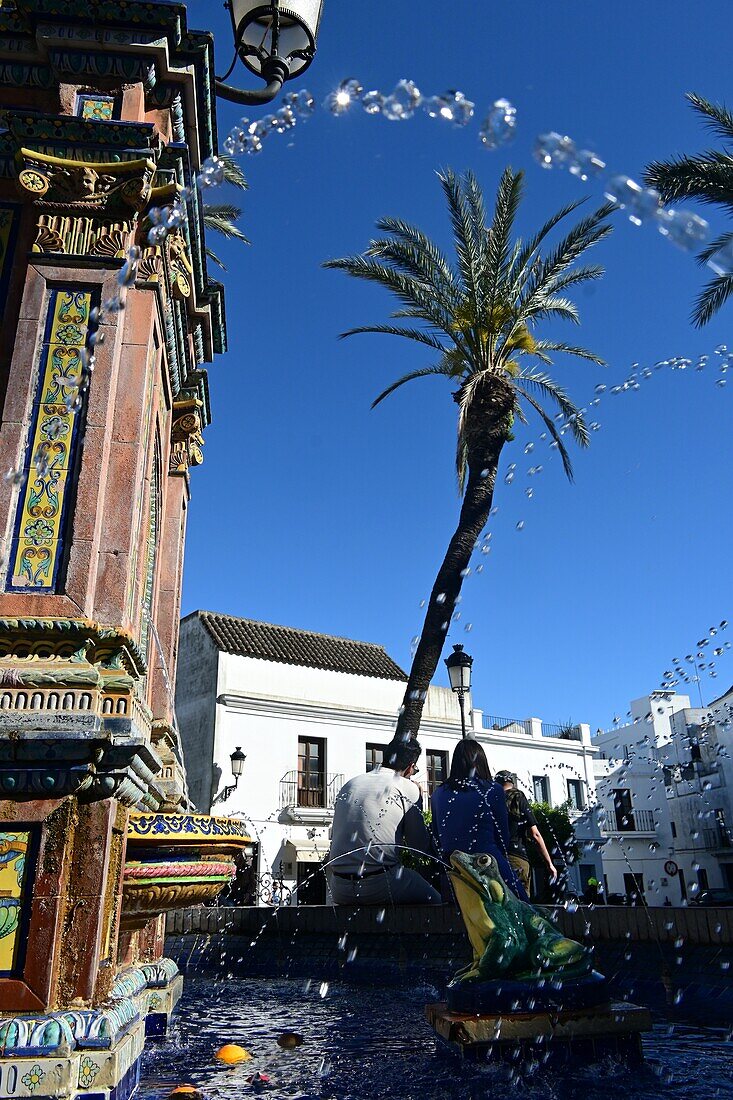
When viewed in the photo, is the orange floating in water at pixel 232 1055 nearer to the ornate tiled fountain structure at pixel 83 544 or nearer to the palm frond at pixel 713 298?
the ornate tiled fountain structure at pixel 83 544

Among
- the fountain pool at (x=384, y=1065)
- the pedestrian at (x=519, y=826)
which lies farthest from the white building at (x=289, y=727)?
the fountain pool at (x=384, y=1065)

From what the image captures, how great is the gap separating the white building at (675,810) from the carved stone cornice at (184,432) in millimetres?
29490

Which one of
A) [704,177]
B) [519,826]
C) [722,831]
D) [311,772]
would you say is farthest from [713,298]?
[722,831]

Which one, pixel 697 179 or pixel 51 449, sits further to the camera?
pixel 697 179

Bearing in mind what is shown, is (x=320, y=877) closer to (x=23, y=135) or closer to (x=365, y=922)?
(x=365, y=922)

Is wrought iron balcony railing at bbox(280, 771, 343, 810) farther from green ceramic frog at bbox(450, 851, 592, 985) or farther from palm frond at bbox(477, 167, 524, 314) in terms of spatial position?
green ceramic frog at bbox(450, 851, 592, 985)

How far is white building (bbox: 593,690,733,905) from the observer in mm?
35906

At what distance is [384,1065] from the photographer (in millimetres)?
4203

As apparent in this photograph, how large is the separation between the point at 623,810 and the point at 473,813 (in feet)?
117

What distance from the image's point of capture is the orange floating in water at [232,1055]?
4.46 metres

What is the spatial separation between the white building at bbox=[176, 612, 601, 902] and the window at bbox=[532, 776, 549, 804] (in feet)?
0.30

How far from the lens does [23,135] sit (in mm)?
4602

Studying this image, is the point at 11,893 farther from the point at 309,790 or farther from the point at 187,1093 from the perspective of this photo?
the point at 309,790

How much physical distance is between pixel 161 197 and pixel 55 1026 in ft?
13.6
